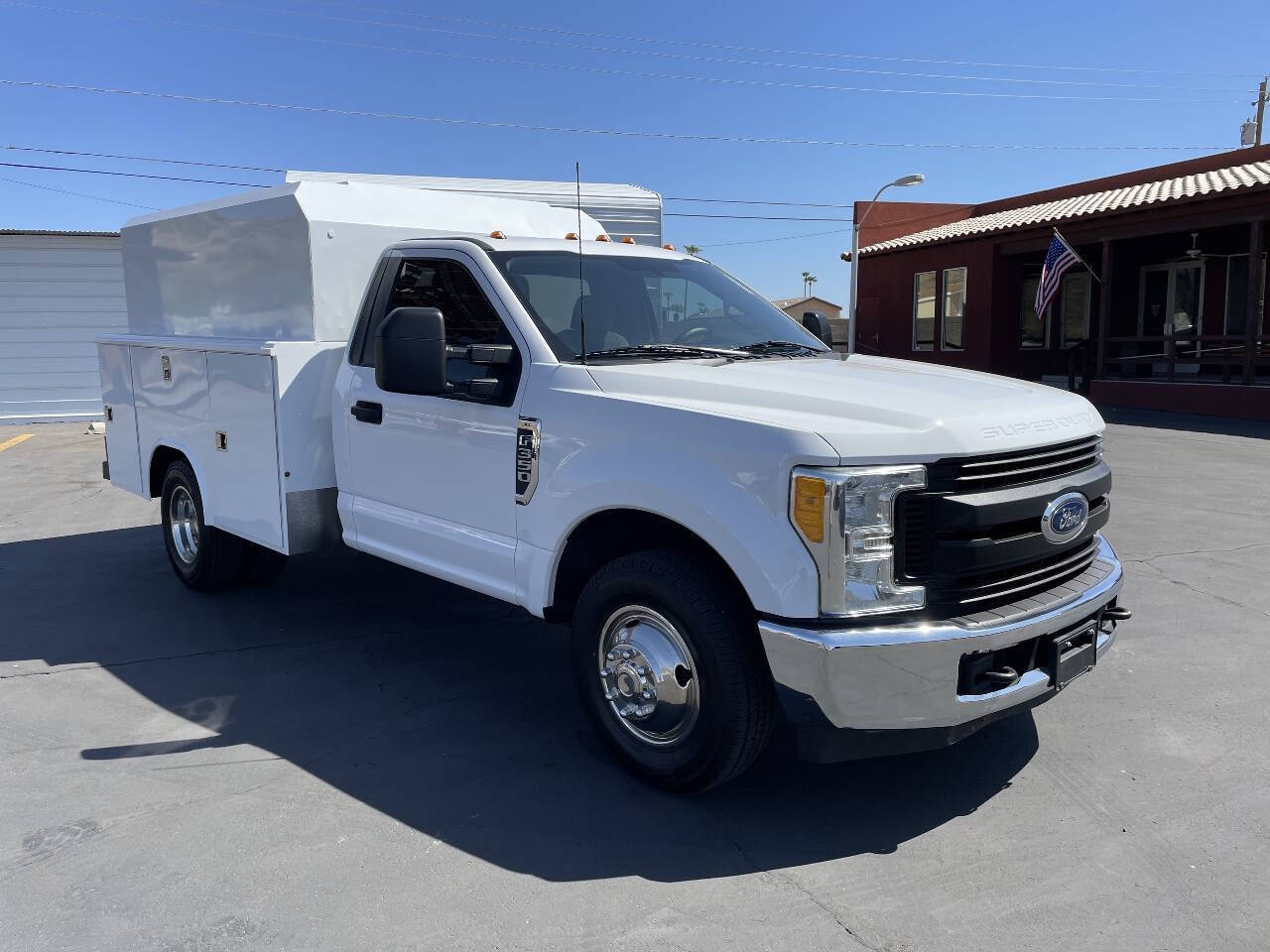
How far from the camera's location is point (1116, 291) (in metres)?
21.6

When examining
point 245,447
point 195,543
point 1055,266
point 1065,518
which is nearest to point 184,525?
point 195,543

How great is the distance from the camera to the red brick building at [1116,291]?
56.8 ft

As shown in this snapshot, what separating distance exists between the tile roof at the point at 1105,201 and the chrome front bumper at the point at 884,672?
53.0ft

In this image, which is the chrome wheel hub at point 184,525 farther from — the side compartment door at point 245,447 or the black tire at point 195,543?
the side compartment door at point 245,447

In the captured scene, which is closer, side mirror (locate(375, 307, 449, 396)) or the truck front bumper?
the truck front bumper

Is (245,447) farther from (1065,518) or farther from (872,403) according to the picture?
(1065,518)

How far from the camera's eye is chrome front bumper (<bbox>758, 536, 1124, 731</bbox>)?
3104 mm

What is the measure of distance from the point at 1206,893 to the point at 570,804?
2055mm

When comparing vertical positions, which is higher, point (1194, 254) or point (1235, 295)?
point (1194, 254)

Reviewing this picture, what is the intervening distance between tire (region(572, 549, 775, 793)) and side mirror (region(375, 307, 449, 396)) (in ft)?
3.42

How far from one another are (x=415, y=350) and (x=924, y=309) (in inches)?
946

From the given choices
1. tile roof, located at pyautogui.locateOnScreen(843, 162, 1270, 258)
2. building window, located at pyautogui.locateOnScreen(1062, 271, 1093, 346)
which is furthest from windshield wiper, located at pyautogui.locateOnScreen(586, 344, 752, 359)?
building window, located at pyautogui.locateOnScreen(1062, 271, 1093, 346)

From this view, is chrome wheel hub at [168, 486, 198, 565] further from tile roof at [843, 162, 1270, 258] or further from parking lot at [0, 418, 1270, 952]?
tile roof at [843, 162, 1270, 258]

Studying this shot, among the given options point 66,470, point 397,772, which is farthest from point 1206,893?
point 66,470
